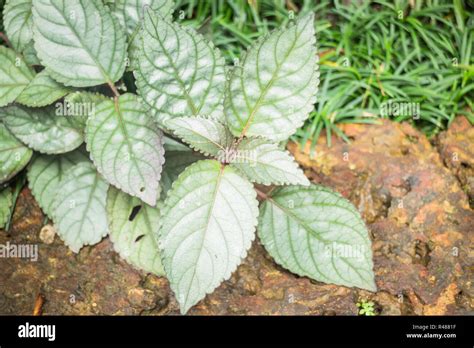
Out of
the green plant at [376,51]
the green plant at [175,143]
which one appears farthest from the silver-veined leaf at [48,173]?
the green plant at [376,51]

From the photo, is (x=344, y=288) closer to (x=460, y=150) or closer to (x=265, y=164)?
(x=265, y=164)

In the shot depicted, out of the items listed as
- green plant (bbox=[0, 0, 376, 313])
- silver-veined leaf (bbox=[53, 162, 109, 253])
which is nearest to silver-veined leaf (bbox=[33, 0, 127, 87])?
green plant (bbox=[0, 0, 376, 313])

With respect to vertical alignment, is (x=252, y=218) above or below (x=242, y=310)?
above

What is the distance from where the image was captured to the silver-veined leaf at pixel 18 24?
98.3 inches

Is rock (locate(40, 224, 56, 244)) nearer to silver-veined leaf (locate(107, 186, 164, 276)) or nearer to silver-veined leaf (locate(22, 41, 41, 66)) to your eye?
silver-veined leaf (locate(107, 186, 164, 276))

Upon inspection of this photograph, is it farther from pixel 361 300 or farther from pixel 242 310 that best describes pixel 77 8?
pixel 361 300

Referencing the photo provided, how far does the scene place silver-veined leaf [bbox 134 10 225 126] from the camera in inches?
83.4

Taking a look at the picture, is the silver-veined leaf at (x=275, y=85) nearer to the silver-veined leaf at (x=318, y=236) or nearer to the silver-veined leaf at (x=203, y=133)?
the silver-veined leaf at (x=203, y=133)

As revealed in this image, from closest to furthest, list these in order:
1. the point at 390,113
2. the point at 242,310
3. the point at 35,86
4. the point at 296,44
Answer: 1. the point at 296,44
2. the point at 242,310
3. the point at 35,86
4. the point at 390,113

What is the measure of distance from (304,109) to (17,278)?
1259mm

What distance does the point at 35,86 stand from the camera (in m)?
2.36

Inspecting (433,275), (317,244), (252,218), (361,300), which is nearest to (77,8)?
(252,218)

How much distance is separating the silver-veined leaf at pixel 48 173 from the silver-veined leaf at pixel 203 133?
0.66 m

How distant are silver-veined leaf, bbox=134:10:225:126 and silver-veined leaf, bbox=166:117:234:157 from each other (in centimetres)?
7
